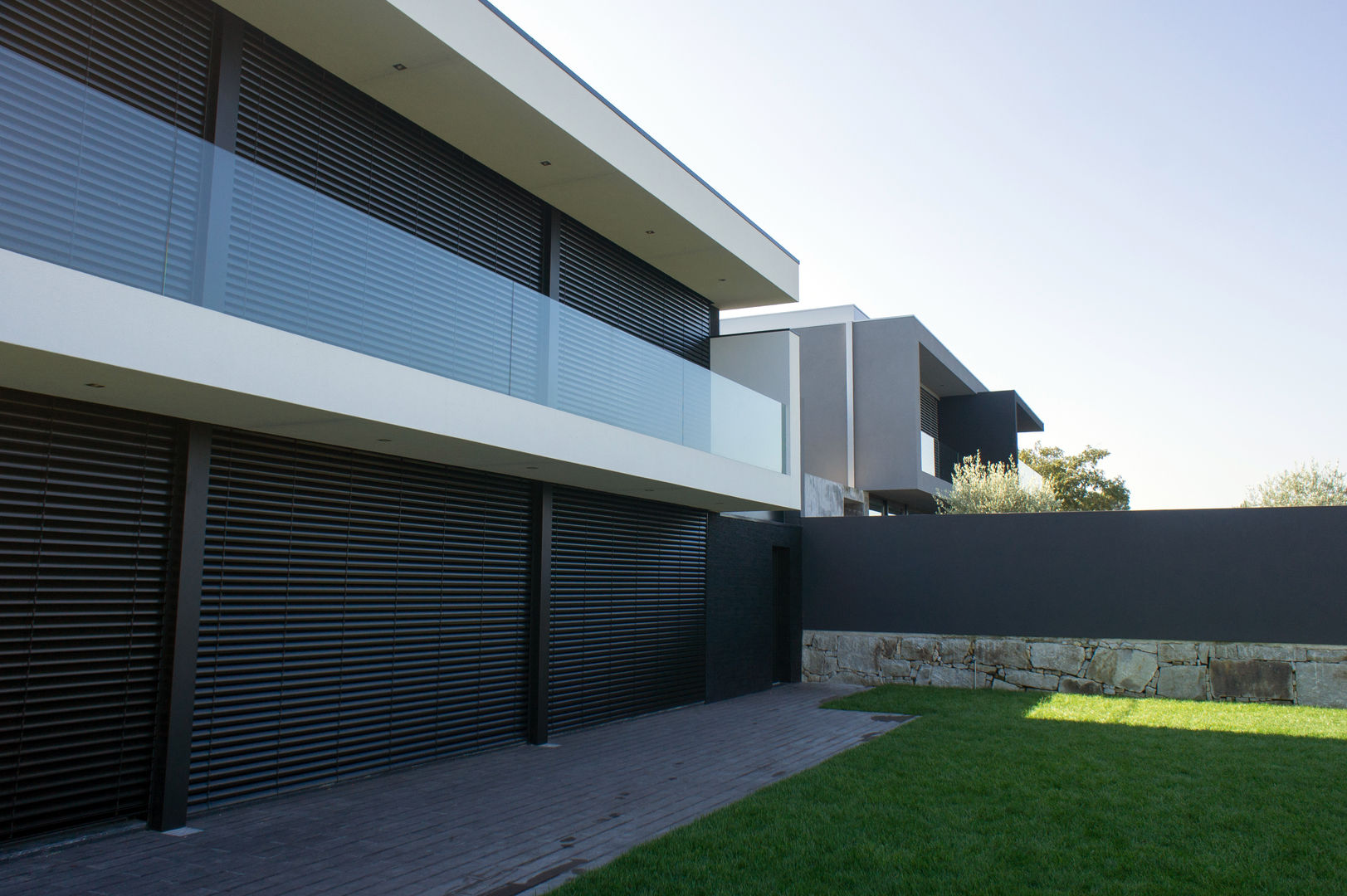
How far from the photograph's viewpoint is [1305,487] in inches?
956

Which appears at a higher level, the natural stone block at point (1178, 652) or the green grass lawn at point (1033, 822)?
the natural stone block at point (1178, 652)

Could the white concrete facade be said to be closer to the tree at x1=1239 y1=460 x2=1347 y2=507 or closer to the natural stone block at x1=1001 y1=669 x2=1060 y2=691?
the natural stone block at x1=1001 y1=669 x2=1060 y2=691

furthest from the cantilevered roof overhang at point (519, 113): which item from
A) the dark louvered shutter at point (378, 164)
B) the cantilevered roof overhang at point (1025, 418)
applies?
the cantilevered roof overhang at point (1025, 418)

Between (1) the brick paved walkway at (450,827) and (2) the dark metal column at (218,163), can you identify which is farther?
(2) the dark metal column at (218,163)

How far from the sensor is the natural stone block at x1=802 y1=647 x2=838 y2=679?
1459cm

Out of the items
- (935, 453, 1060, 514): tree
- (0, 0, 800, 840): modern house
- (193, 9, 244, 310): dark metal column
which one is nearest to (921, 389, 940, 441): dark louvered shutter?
(935, 453, 1060, 514): tree

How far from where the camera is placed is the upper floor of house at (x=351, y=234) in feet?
15.8

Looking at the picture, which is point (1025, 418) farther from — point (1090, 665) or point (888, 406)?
point (1090, 665)

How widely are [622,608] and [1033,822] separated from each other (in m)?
5.78

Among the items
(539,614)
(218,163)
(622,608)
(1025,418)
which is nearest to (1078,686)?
(622,608)

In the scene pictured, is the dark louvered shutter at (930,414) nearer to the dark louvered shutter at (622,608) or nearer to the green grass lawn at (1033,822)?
the dark louvered shutter at (622,608)

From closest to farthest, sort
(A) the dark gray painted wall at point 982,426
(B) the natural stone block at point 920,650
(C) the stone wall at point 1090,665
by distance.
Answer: (C) the stone wall at point 1090,665, (B) the natural stone block at point 920,650, (A) the dark gray painted wall at point 982,426

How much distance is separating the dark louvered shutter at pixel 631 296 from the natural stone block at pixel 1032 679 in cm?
641

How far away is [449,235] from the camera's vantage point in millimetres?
8469
